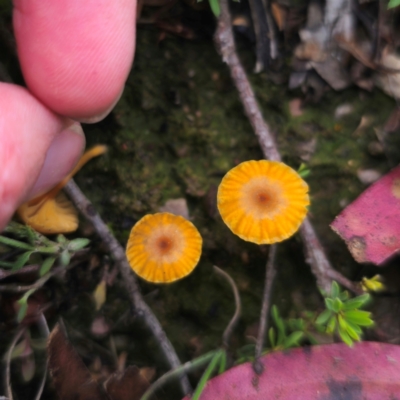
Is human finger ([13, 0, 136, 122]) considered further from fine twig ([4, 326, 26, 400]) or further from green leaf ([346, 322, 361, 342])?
green leaf ([346, 322, 361, 342])

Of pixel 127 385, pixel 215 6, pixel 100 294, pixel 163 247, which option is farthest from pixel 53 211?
pixel 215 6

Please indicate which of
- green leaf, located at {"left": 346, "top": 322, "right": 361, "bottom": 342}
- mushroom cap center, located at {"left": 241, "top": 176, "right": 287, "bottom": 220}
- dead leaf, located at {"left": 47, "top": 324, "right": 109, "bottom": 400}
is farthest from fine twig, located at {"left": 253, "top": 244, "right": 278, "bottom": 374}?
dead leaf, located at {"left": 47, "top": 324, "right": 109, "bottom": 400}

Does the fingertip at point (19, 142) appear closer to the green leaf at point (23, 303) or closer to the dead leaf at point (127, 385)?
the green leaf at point (23, 303)

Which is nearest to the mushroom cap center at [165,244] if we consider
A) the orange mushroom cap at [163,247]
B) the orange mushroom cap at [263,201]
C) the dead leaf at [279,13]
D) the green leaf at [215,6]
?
the orange mushroom cap at [163,247]

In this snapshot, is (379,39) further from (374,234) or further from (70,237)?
(70,237)

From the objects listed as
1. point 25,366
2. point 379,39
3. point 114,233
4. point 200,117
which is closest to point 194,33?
point 200,117
